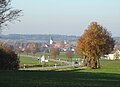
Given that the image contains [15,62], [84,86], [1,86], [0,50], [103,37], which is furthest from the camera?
[103,37]

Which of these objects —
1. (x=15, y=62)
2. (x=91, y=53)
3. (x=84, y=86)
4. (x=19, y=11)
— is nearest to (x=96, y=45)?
(x=91, y=53)

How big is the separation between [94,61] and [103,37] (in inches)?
289

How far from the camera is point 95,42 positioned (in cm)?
9581

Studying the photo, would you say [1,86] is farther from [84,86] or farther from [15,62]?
[15,62]

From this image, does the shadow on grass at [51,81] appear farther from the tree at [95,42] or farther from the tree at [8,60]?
the tree at [95,42]

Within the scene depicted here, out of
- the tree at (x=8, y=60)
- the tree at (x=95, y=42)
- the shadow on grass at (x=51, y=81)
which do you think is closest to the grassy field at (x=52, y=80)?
the shadow on grass at (x=51, y=81)

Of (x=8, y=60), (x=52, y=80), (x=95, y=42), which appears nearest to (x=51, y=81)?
(x=52, y=80)

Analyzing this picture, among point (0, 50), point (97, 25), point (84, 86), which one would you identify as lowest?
point (84, 86)

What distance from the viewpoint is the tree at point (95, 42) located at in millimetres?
95688

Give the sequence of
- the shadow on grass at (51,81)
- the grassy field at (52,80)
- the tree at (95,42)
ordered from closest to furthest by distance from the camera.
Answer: the shadow on grass at (51,81)
the grassy field at (52,80)
the tree at (95,42)

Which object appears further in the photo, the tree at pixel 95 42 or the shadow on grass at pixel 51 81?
the tree at pixel 95 42

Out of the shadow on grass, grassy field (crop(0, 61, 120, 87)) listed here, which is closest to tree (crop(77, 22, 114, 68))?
grassy field (crop(0, 61, 120, 87))

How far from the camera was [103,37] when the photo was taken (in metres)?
95.8

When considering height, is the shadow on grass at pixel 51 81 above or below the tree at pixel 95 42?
below
